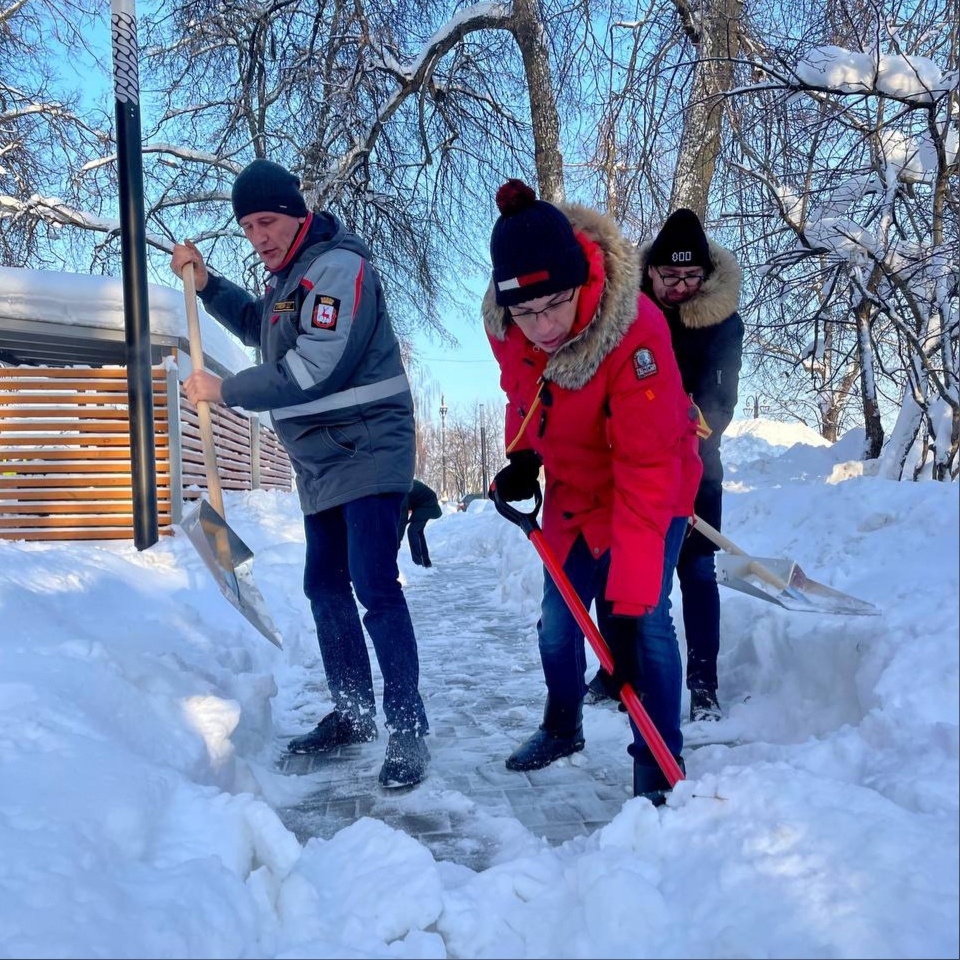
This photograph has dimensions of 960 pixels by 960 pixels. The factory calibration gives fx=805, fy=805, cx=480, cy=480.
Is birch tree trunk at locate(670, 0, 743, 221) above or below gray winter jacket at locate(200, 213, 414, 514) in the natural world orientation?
above

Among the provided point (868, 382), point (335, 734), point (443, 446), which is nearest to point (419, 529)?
point (335, 734)

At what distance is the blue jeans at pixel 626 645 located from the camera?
2.09 m

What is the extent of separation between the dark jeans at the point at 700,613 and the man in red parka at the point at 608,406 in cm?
61

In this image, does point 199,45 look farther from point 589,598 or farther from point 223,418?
point 589,598

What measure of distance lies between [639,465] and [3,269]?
6.62m

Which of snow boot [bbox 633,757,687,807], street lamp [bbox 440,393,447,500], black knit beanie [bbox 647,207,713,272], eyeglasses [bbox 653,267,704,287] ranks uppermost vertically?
black knit beanie [bbox 647,207,713,272]

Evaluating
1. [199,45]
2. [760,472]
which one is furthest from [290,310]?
[199,45]

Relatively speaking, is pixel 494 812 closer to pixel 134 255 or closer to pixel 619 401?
pixel 619 401

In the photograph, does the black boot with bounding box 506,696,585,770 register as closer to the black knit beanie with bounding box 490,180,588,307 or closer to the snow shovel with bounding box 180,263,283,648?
the snow shovel with bounding box 180,263,283,648

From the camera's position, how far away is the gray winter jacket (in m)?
2.45

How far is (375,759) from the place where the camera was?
106 inches

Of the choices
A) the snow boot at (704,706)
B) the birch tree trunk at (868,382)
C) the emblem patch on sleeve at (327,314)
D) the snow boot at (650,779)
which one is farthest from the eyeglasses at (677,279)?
the birch tree trunk at (868,382)

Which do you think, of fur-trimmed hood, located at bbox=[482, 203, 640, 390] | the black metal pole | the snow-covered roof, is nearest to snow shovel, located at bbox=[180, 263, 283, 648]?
fur-trimmed hood, located at bbox=[482, 203, 640, 390]

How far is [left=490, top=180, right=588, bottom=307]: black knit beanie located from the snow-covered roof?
532 centimetres
